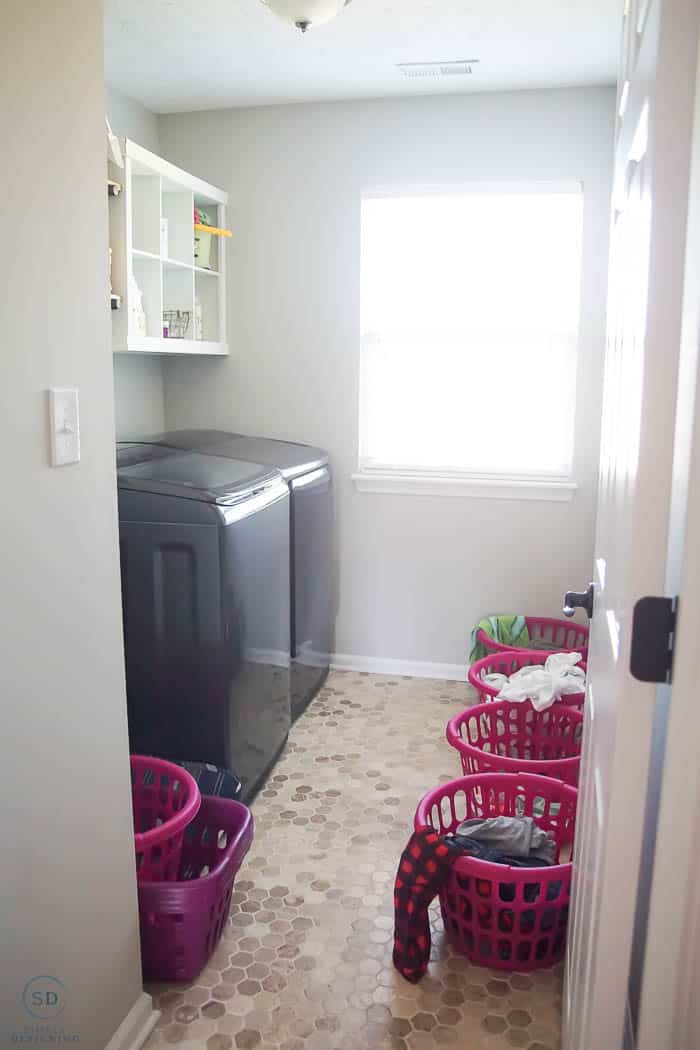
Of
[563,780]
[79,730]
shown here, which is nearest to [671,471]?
[79,730]

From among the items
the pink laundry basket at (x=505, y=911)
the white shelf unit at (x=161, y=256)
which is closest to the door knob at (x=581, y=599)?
the pink laundry basket at (x=505, y=911)

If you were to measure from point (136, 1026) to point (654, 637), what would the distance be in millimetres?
1437

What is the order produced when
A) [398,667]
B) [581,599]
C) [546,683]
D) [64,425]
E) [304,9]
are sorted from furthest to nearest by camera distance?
[398,667], [546,683], [304,9], [581,599], [64,425]

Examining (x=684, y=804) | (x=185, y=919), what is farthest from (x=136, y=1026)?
(x=684, y=804)

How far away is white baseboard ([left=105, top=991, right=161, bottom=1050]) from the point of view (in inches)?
63.9

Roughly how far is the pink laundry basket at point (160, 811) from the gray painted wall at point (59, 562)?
0.22 metres

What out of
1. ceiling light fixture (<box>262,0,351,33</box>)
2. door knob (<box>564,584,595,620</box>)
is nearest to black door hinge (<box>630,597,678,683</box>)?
door knob (<box>564,584,595,620</box>)

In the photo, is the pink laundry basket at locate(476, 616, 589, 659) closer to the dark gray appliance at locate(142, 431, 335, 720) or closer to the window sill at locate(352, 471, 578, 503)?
the window sill at locate(352, 471, 578, 503)

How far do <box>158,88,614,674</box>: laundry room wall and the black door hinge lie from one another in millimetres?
2756

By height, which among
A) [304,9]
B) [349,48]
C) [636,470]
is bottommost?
[636,470]

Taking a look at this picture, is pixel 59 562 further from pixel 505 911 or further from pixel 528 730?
pixel 528 730

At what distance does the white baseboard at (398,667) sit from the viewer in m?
3.77

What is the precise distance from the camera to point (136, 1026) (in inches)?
66.2

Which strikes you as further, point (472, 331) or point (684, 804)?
point (472, 331)
